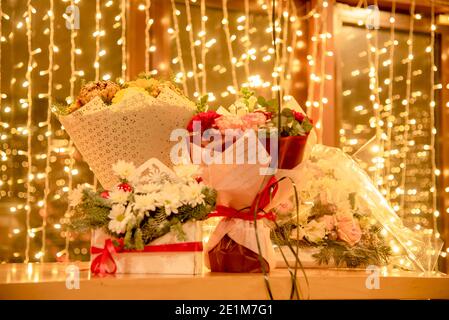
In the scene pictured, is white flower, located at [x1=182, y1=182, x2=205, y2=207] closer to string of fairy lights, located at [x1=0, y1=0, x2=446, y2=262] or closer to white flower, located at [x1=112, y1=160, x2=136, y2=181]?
white flower, located at [x1=112, y1=160, x2=136, y2=181]

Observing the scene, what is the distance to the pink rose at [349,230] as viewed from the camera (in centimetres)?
148

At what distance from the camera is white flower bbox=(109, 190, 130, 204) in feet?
3.97

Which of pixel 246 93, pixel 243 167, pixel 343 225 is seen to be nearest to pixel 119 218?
pixel 243 167

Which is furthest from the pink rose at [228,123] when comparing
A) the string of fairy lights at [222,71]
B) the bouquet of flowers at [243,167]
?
the string of fairy lights at [222,71]

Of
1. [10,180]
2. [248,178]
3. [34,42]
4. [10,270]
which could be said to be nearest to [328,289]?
[248,178]

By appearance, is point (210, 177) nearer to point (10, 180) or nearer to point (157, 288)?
point (157, 288)

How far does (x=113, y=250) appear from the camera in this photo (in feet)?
4.02

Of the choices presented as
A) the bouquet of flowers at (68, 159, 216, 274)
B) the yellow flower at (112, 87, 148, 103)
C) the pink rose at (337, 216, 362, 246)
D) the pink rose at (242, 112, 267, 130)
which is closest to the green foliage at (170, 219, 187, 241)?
the bouquet of flowers at (68, 159, 216, 274)

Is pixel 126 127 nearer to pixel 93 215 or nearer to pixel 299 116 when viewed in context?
pixel 93 215

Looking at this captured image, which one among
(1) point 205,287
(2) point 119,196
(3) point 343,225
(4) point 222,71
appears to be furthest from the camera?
(4) point 222,71

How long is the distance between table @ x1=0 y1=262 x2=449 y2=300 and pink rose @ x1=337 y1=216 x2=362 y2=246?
0.27 meters

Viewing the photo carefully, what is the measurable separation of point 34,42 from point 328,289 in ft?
6.28

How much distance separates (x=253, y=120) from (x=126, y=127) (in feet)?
1.00

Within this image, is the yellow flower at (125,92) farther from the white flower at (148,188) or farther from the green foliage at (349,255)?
the green foliage at (349,255)
